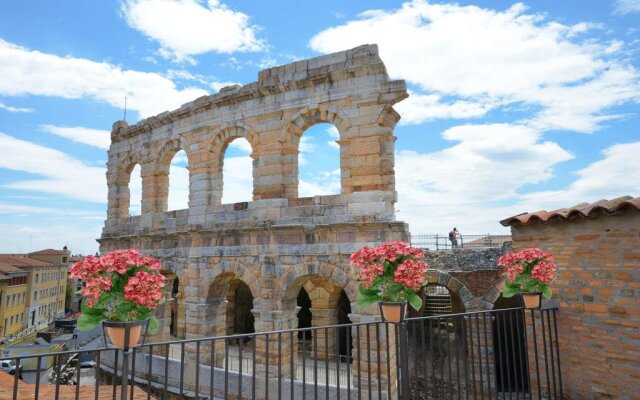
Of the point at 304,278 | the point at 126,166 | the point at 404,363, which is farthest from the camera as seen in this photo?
the point at 126,166

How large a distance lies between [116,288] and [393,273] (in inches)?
127

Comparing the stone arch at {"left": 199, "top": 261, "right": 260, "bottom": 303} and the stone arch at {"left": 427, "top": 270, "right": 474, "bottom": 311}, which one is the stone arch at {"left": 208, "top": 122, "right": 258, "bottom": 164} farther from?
the stone arch at {"left": 427, "top": 270, "right": 474, "bottom": 311}

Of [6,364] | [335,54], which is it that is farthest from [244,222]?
[6,364]

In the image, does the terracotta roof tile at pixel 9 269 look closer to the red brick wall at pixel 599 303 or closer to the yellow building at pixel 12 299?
the yellow building at pixel 12 299

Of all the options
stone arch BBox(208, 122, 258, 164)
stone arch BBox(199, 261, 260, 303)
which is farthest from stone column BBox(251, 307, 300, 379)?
stone arch BBox(208, 122, 258, 164)

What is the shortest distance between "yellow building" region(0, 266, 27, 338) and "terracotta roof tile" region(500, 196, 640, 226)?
44.8 m

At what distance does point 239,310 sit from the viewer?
66.1 feet

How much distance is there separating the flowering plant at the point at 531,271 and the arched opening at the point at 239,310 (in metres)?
14.7

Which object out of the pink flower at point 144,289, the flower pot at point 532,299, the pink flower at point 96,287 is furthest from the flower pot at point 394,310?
the pink flower at point 96,287

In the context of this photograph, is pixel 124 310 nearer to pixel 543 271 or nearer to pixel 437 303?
pixel 543 271

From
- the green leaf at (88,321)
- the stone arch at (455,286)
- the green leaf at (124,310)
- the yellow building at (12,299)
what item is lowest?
the yellow building at (12,299)

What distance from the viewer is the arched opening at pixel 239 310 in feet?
63.1

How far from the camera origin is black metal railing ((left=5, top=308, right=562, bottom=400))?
407 centimetres

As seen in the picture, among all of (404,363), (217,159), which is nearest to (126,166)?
(217,159)
